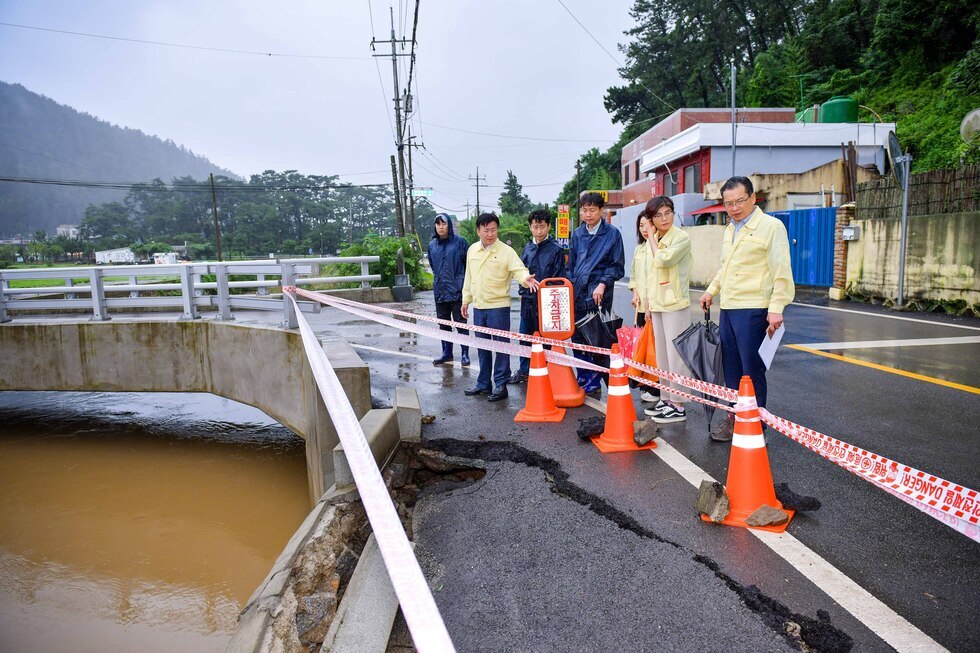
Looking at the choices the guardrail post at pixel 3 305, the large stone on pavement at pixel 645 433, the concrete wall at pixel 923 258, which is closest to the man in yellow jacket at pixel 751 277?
the large stone on pavement at pixel 645 433

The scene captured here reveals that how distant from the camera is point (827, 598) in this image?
108 inches

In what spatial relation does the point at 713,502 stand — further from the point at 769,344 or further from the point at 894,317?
the point at 894,317

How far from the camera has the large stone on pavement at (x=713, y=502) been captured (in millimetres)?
3490

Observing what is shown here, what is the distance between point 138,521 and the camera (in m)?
7.27

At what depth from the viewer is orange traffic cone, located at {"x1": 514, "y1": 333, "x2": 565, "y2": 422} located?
5555 millimetres

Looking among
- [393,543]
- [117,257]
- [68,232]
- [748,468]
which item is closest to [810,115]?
[748,468]

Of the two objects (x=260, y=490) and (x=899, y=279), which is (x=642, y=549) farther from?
(x=899, y=279)

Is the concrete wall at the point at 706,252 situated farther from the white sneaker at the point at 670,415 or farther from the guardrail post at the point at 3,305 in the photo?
the guardrail post at the point at 3,305

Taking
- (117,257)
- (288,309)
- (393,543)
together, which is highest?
(117,257)

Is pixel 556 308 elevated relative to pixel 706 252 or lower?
lower

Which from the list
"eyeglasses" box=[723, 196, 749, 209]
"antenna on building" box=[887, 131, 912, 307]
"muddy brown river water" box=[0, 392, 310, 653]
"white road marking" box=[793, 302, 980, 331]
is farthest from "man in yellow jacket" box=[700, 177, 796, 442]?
"antenna on building" box=[887, 131, 912, 307]

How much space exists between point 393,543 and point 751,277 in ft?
10.8

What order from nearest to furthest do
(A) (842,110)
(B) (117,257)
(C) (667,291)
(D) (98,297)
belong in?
(C) (667,291) < (D) (98,297) < (A) (842,110) < (B) (117,257)

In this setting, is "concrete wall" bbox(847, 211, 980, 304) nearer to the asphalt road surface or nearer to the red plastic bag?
the asphalt road surface
